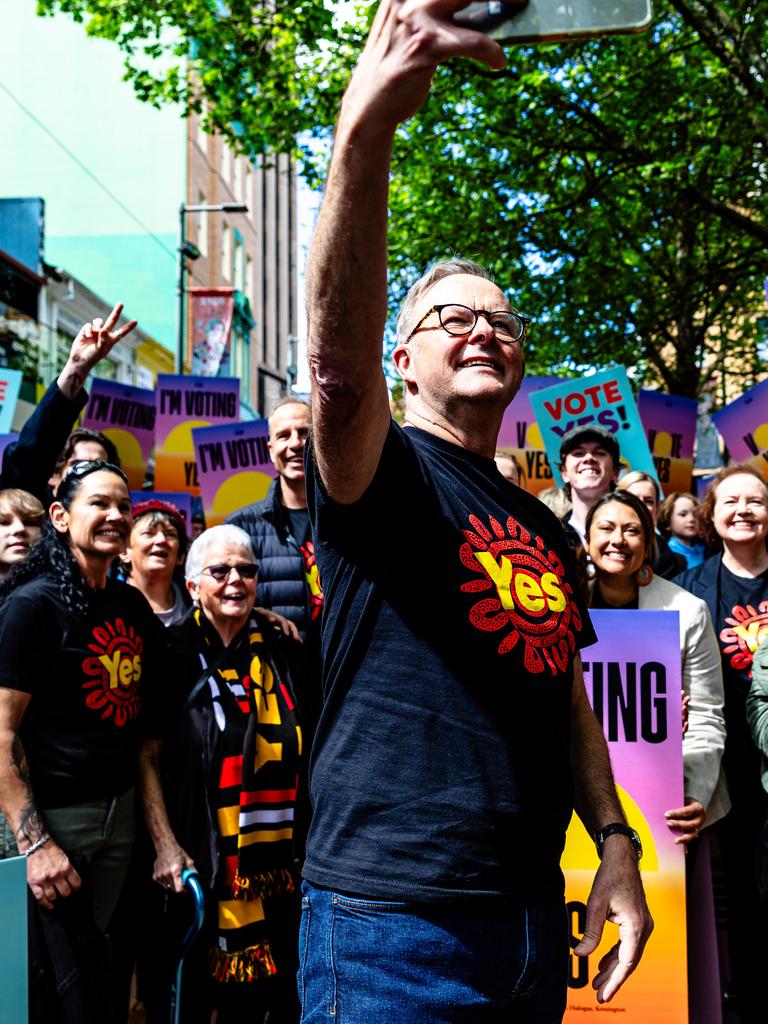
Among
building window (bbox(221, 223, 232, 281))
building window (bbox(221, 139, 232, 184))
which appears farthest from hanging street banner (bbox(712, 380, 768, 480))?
building window (bbox(221, 223, 232, 281))

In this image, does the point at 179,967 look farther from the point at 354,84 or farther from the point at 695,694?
the point at 354,84

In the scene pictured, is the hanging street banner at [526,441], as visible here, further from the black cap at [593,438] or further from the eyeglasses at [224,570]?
the eyeglasses at [224,570]

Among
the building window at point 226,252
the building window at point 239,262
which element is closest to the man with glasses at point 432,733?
the building window at point 226,252

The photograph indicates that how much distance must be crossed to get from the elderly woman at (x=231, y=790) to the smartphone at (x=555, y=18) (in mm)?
3136

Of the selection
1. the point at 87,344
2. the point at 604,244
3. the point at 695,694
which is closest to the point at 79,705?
the point at 87,344

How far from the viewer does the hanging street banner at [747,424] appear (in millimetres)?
6645

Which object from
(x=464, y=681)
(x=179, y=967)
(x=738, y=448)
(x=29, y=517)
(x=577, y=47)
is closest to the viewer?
(x=464, y=681)

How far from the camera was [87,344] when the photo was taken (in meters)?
4.45

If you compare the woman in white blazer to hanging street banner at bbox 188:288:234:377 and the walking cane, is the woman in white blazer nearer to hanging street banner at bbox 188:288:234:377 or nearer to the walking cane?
the walking cane

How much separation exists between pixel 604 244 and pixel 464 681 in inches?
458

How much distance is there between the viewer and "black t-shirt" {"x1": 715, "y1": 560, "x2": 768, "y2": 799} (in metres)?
4.18

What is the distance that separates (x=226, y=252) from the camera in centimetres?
3647

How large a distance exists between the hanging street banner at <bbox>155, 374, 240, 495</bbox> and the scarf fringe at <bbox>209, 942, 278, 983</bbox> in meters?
4.09

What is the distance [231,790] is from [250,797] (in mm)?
81
